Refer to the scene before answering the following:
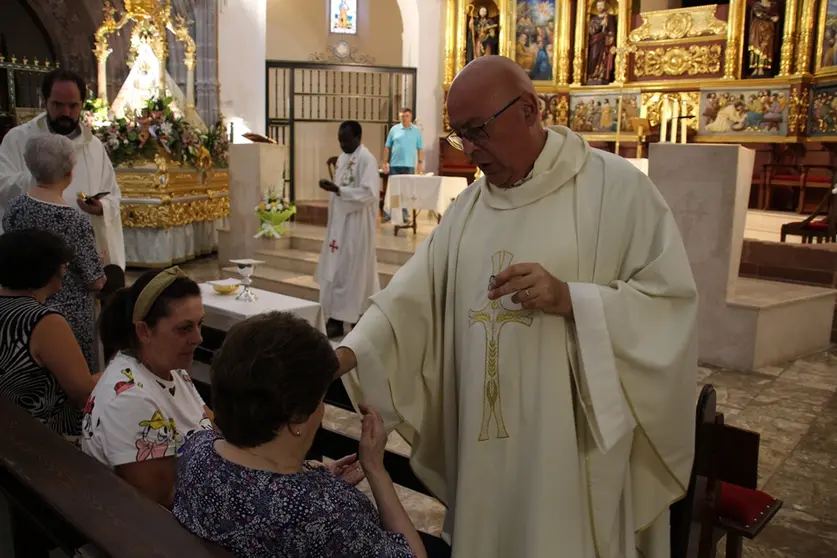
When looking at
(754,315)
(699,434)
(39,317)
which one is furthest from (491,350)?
(754,315)

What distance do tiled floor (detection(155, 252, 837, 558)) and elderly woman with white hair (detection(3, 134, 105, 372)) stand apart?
161 cm

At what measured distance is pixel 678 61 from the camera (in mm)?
11594

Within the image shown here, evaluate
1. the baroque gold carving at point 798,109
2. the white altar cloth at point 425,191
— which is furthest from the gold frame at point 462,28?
the baroque gold carving at point 798,109

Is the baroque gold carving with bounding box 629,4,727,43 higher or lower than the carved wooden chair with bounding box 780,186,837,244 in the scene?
higher

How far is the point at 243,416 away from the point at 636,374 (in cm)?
86

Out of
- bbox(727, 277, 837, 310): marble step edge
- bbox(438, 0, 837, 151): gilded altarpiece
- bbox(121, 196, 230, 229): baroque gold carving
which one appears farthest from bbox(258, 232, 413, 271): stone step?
bbox(438, 0, 837, 151): gilded altarpiece

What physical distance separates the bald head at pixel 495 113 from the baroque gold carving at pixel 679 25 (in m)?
10.8

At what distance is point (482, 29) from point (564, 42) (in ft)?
4.84

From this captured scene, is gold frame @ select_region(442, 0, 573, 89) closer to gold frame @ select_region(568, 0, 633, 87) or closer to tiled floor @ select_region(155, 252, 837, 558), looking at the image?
gold frame @ select_region(568, 0, 633, 87)

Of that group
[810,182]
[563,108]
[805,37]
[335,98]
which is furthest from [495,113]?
[335,98]

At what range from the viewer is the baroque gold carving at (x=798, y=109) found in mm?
10367

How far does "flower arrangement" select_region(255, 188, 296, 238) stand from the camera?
27.8ft

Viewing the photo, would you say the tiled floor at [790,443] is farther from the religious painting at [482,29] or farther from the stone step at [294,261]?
the religious painting at [482,29]

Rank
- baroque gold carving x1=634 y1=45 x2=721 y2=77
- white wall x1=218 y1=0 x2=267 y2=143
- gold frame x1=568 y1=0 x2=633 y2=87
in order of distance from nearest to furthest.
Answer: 1. baroque gold carving x1=634 y1=45 x2=721 y2=77
2. gold frame x1=568 y1=0 x2=633 y2=87
3. white wall x1=218 y1=0 x2=267 y2=143
